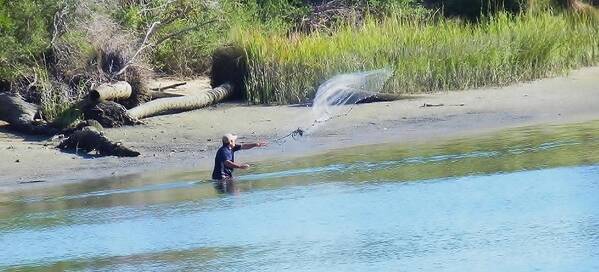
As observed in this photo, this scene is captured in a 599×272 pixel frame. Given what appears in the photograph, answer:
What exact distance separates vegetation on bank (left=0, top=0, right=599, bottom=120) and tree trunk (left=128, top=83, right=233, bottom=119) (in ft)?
1.56

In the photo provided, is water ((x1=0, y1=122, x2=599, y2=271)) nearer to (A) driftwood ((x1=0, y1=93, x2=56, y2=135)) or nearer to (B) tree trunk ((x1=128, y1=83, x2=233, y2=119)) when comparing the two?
(A) driftwood ((x1=0, y1=93, x2=56, y2=135))

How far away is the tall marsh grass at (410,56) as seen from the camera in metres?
23.3

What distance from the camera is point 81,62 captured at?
2269cm

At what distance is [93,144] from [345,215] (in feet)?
21.3

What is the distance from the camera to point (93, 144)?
19469 millimetres

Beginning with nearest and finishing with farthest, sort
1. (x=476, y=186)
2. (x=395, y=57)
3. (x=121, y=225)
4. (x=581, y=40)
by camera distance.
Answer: (x=121, y=225)
(x=476, y=186)
(x=395, y=57)
(x=581, y=40)

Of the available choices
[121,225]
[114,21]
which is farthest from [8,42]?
[121,225]

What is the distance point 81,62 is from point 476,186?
31.2 feet

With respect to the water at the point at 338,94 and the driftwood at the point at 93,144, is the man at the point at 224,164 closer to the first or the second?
the driftwood at the point at 93,144

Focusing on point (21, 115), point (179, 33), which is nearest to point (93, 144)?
point (21, 115)

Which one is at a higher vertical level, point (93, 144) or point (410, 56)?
point (410, 56)

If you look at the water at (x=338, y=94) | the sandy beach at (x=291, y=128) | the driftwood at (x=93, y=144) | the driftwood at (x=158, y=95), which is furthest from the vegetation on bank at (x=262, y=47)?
the driftwood at (x=93, y=144)

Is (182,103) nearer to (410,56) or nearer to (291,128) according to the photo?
(291,128)

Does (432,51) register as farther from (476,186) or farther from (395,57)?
(476,186)
